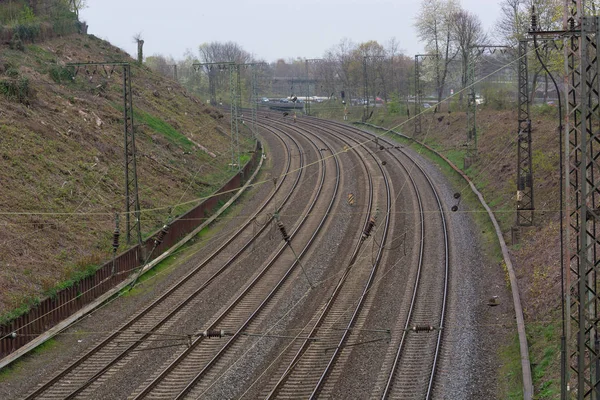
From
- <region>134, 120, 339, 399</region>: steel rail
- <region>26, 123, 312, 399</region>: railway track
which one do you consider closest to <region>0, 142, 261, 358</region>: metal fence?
<region>26, 123, 312, 399</region>: railway track

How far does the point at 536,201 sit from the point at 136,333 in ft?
57.0

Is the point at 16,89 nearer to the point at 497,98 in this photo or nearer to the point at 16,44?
the point at 16,44

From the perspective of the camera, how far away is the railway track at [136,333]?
1714cm

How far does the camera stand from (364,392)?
16.3 meters

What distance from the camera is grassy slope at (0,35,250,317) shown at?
945 inches

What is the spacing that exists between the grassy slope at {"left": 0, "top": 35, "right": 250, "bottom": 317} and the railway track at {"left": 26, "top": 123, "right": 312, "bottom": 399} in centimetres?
274

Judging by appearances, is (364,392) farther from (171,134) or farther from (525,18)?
(525,18)

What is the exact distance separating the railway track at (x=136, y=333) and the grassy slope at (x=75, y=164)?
2.74 m

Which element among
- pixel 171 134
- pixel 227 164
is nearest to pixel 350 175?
pixel 227 164

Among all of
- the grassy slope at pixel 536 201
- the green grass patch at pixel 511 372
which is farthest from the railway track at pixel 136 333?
the grassy slope at pixel 536 201

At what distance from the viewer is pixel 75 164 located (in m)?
31.8

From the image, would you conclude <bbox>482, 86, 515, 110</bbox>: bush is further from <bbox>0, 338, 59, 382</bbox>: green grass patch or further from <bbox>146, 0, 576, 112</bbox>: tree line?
<bbox>0, 338, 59, 382</bbox>: green grass patch

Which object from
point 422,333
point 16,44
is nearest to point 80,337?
point 422,333

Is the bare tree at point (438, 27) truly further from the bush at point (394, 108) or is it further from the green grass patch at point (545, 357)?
the green grass patch at point (545, 357)
